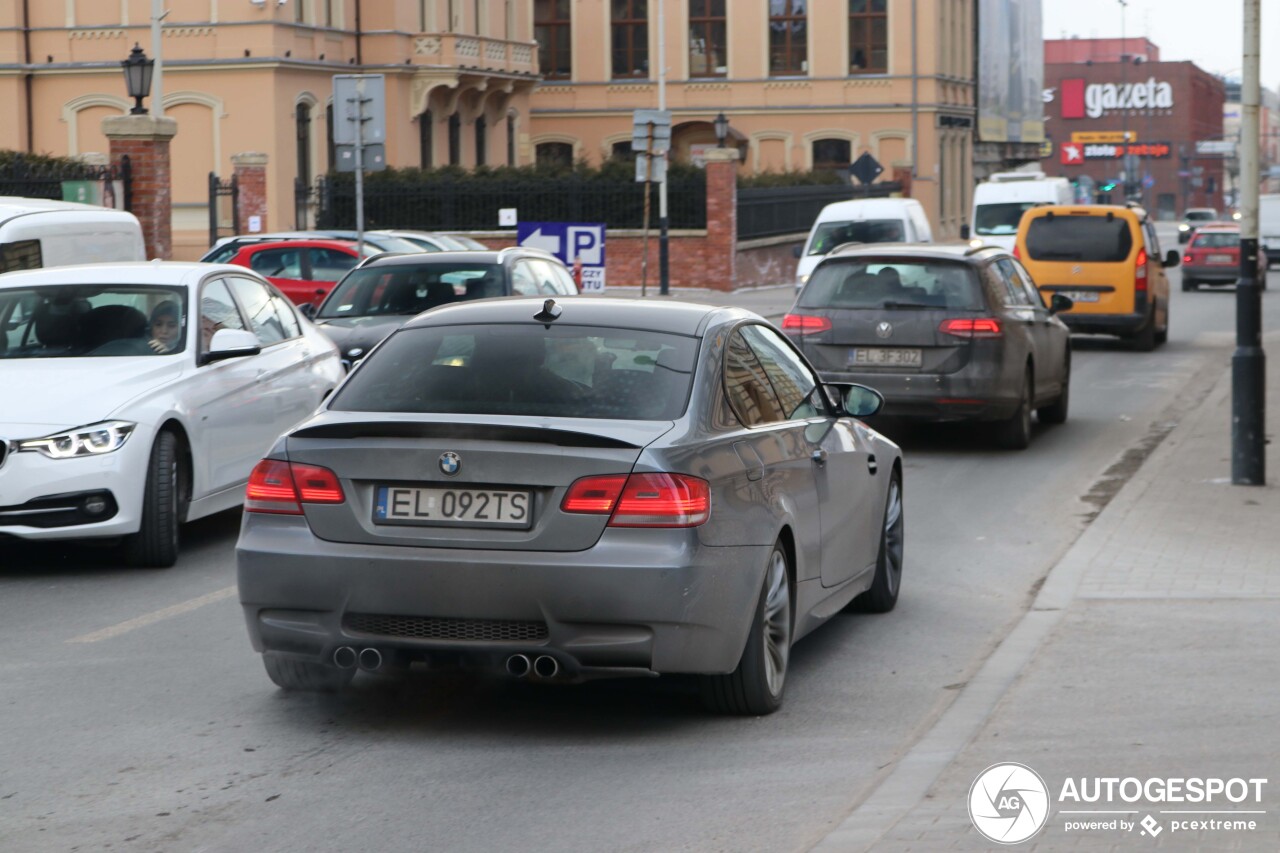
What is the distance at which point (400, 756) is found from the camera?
6.08 metres

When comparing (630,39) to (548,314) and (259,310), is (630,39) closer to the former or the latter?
(259,310)

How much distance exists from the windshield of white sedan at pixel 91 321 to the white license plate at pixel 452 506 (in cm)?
454

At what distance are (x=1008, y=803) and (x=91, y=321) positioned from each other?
22.1ft

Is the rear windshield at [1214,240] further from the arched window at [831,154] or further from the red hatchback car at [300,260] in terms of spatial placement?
the red hatchback car at [300,260]

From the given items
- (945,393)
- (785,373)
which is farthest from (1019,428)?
(785,373)

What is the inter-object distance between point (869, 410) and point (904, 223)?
869 inches

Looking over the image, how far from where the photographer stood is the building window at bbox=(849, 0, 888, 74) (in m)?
66.8

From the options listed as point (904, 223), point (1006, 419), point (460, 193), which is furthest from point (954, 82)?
point (1006, 419)

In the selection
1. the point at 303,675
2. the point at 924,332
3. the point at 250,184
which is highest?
the point at 250,184

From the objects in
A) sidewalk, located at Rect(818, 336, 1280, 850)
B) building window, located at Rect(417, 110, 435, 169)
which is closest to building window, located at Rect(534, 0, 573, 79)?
building window, located at Rect(417, 110, 435, 169)

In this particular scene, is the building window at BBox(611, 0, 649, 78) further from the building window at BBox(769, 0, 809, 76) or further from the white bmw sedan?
the white bmw sedan

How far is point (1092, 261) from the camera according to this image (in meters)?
24.8

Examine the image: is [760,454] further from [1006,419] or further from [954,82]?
[954,82]

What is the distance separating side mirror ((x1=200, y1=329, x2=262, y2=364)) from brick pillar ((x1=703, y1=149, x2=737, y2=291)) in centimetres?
3233
